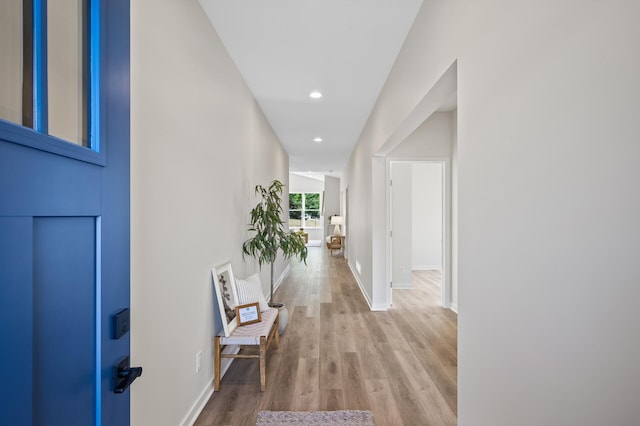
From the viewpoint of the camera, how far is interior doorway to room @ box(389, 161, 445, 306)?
5332 mm

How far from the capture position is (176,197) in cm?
171

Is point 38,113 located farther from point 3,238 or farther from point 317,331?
point 317,331

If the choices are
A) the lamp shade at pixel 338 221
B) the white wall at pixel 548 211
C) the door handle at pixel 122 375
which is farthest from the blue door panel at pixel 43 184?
the lamp shade at pixel 338 221

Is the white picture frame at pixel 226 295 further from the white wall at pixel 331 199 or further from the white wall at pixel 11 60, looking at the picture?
the white wall at pixel 331 199

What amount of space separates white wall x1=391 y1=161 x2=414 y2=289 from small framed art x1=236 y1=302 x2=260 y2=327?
10.8 ft

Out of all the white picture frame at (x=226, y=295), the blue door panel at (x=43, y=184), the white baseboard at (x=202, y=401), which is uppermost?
the blue door panel at (x=43, y=184)

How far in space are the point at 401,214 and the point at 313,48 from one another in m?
3.49

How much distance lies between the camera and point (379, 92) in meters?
3.58

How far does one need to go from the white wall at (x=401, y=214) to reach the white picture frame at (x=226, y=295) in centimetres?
340

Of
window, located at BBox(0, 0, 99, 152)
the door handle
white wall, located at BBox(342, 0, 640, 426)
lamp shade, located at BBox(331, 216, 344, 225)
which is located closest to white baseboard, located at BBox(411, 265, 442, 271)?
lamp shade, located at BBox(331, 216, 344, 225)

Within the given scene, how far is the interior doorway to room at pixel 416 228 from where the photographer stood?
17.5 feet

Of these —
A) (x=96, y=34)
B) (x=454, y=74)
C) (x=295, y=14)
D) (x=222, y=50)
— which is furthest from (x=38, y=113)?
(x=222, y=50)

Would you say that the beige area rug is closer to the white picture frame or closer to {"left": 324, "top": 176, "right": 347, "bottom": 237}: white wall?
the white picture frame

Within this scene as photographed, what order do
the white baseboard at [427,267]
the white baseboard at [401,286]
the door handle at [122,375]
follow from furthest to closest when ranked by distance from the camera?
the white baseboard at [427,267]
the white baseboard at [401,286]
the door handle at [122,375]
